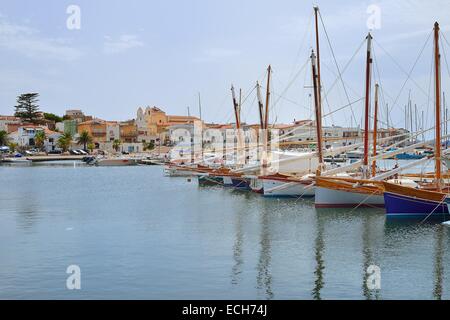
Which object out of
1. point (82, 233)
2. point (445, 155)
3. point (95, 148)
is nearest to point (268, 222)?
point (82, 233)

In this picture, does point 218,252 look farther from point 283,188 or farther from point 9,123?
point 9,123

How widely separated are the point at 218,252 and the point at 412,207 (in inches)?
479

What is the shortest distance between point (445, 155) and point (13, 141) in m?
131

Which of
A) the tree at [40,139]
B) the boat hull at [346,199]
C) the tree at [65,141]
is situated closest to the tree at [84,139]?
the tree at [65,141]

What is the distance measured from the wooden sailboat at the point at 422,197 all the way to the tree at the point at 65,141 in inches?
4656

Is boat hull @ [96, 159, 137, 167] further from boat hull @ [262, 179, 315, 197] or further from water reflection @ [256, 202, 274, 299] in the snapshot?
water reflection @ [256, 202, 274, 299]

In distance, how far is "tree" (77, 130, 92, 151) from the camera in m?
144

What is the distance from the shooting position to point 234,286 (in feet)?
60.5

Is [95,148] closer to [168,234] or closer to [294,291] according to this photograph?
[168,234]

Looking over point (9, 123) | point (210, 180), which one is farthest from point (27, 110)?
point (210, 180)

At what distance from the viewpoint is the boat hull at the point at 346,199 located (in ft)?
117

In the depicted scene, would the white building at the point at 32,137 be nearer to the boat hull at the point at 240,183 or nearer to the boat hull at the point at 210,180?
the boat hull at the point at 210,180

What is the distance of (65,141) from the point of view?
462 ft

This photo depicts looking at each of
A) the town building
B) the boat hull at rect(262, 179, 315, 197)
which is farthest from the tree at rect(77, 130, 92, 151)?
the boat hull at rect(262, 179, 315, 197)
